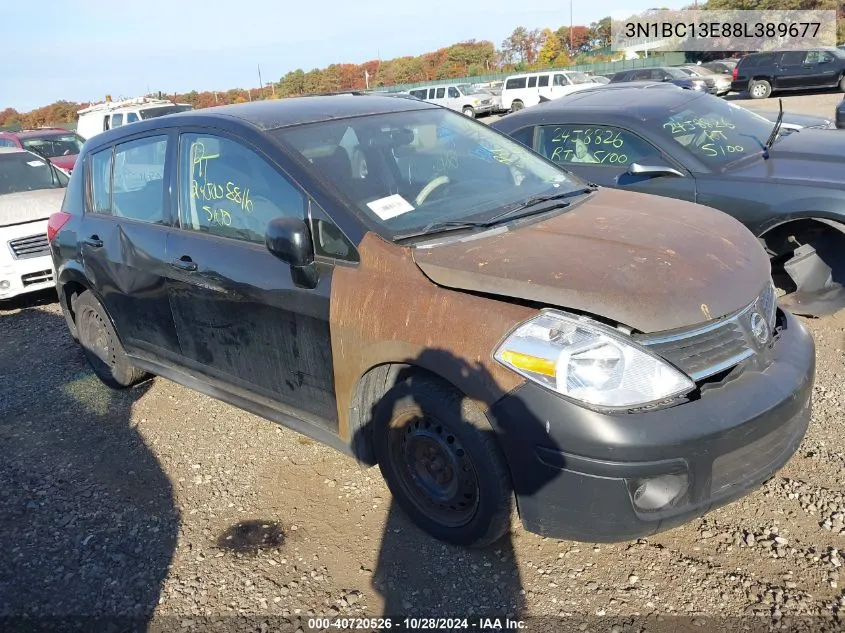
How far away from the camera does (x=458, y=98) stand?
29.8m

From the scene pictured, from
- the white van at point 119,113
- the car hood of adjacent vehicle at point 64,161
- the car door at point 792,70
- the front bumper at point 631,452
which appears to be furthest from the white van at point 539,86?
the front bumper at point 631,452

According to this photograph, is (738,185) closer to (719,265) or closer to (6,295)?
(719,265)

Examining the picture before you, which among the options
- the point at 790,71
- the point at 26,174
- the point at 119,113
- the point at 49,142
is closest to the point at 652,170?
the point at 26,174

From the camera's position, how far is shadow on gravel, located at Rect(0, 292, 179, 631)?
2.83 meters

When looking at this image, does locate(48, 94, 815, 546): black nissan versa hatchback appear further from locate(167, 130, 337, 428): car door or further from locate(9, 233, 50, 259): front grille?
locate(9, 233, 50, 259): front grille

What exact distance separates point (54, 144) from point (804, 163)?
1504 cm

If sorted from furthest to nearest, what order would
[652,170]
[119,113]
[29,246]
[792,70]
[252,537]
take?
1. [792,70]
2. [119,113]
3. [29,246]
4. [652,170]
5. [252,537]

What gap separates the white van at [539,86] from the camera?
27.1 m

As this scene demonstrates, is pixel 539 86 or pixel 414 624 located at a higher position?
pixel 539 86

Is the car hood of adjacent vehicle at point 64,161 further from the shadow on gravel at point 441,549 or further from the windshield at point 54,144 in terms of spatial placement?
the shadow on gravel at point 441,549

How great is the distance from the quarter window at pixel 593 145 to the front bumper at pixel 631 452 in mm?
3011

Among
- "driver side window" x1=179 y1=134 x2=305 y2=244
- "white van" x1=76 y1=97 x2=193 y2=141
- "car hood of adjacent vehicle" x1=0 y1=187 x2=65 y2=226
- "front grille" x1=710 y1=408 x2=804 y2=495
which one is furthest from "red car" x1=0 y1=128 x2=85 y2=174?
"front grille" x1=710 y1=408 x2=804 y2=495

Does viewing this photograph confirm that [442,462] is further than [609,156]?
No

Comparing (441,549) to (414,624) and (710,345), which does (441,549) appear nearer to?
(414,624)
